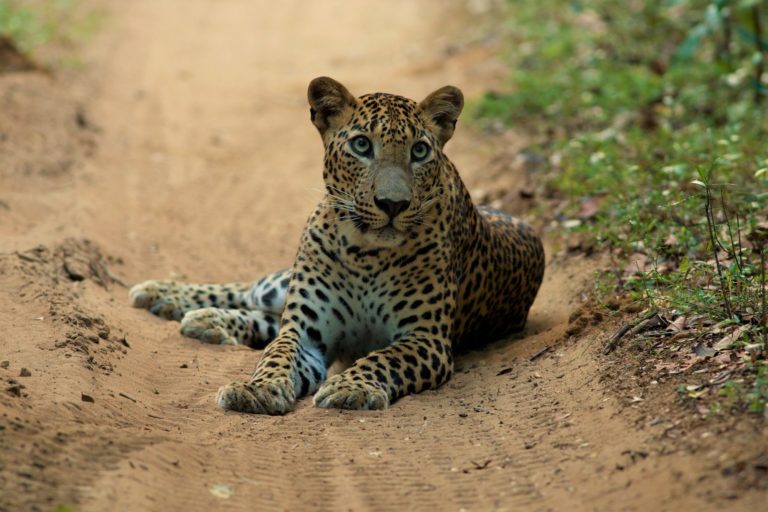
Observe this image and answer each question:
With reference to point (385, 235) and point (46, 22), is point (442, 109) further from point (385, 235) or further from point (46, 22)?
point (46, 22)

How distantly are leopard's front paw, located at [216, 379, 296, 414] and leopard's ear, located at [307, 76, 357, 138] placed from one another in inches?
80.0

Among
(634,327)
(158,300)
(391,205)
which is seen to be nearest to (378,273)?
(391,205)

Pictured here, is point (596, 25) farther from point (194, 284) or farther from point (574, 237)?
point (194, 284)

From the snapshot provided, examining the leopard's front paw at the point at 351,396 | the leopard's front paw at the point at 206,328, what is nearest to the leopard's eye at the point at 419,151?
the leopard's front paw at the point at 351,396

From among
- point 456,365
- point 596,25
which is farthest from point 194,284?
point 596,25

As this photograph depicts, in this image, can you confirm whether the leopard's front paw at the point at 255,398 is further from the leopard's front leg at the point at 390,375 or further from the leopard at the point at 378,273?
the leopard's front leg at the point at 390,375

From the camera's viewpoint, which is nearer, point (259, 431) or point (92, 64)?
point (259, 431)

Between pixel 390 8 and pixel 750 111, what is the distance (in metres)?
14.2

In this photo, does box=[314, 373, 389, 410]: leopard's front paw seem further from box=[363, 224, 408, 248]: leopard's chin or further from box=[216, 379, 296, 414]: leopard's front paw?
box=[363, 224, 408, 248]: leopard's chin

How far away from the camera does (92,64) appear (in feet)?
60.9

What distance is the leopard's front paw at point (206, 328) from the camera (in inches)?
344

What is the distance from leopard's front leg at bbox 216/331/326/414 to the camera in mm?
6902

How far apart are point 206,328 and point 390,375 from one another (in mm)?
2045

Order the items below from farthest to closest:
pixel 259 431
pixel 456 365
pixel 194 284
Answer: pixel 194 284
pixel 456 365
pixel 259 431
